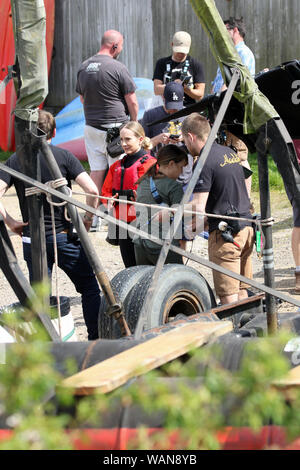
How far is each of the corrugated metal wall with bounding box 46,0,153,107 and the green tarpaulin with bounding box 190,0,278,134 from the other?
9486 millimetres

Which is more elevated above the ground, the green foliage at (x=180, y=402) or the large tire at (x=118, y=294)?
the green foliage at (x=180, y=402)

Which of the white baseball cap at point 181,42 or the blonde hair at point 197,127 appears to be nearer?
the blonde hair at point 197,127

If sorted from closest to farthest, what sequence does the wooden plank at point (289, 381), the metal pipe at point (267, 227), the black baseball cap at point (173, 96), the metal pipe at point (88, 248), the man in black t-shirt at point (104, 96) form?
the wooden plank at point (289, 381)
the metal pipe at point (88, 248)
the metal pipe at point (267, 227)
the black baseball cap at point (173, 96)
the man in black t-shirt at point (104, 96)

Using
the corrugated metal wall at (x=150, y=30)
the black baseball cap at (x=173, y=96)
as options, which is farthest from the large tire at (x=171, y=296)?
the corrugated metal wall at (x=150, y=30)

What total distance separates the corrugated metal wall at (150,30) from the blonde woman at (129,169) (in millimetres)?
7152

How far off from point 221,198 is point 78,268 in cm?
112

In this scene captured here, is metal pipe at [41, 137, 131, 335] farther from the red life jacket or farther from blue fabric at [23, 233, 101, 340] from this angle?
the red life jacket

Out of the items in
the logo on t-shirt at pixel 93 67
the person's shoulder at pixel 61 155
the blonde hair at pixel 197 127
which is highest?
the logo on t-shirt at pixel 93 67

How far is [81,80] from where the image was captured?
8.33 meters

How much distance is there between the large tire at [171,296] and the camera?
174 inches

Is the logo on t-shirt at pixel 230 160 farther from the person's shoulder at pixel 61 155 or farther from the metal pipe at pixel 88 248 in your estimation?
the metal pipe at pixel 88 248

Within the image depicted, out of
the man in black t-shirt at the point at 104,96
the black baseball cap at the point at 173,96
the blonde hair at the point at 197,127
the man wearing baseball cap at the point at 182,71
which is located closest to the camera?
the blonde hair at the point at 197,127
